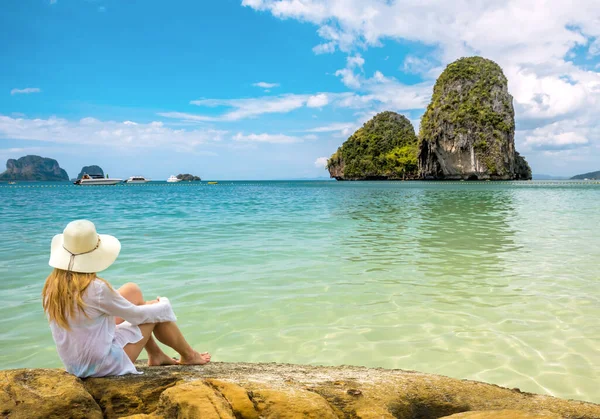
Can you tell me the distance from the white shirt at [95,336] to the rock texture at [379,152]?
112296 mm

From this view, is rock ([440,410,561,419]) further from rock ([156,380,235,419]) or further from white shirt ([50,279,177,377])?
white shirt ([50,279,177,377])

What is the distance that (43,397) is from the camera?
7.47ft

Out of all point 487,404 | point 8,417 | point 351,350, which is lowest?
point 351,350

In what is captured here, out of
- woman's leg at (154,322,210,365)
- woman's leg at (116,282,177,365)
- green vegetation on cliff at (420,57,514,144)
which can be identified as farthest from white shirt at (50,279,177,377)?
green vegetation on cliff at (420,57,514,144)

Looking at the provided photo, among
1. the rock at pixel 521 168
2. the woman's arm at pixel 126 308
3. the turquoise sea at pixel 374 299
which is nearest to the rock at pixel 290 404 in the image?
the woman's arm at pixel 126 308

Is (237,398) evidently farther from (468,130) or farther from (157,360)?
(468,130)

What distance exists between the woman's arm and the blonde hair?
0.09 m

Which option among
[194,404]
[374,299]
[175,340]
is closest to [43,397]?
[194,404]

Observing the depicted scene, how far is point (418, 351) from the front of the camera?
4.42m

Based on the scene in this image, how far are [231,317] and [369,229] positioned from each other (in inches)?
348

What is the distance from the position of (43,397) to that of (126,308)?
67cm

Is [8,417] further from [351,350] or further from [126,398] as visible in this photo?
[351,350]

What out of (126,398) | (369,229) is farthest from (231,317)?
(369,229)

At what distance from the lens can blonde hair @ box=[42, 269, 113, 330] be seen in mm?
2607
